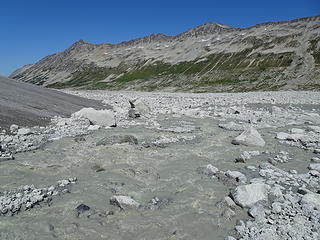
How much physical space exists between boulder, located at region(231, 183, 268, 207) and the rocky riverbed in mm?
28

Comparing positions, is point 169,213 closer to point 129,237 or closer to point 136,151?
point 129,237

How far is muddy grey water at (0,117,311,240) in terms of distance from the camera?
6539 mm

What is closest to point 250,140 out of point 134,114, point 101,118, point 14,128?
point 101,118

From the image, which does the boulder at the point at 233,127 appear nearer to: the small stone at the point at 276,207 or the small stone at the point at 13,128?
the small stone at the point at 276,207

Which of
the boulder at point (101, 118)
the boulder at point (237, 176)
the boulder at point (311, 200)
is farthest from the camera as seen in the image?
the boulder at point (101, 118)

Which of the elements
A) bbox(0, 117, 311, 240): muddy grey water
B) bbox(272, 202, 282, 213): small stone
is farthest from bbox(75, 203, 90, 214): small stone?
bbox(272, 202, 282, 213): small stone

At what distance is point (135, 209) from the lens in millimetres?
7566

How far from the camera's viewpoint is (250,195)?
7680mm

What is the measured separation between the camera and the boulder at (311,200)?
23.6ft

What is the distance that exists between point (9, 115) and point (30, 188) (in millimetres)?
11308

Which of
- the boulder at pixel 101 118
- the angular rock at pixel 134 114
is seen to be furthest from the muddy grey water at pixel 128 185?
the angular rock at pixel 134 114

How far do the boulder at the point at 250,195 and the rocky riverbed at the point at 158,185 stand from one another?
0.03 m

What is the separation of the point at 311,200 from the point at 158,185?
464 centimetres

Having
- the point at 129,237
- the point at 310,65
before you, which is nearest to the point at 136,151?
the point at 129,237
